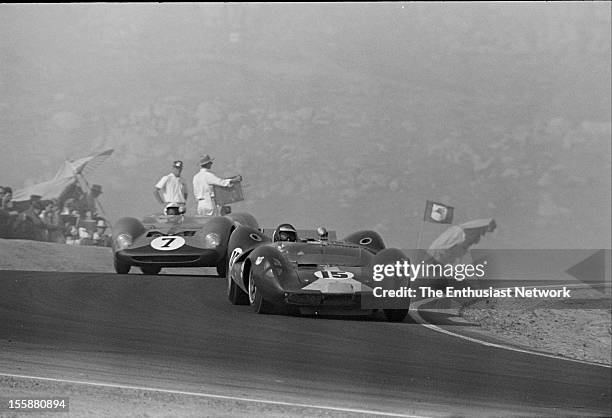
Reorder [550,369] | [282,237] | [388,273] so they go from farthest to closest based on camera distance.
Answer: [282,237] → [388,273] → [550,369]

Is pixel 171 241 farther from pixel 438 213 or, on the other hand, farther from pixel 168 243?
pixel 438 213

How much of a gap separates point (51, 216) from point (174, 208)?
1.06 metres

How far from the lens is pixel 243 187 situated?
352 inches

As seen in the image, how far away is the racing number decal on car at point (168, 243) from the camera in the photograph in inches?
380

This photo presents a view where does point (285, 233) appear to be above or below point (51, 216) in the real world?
below

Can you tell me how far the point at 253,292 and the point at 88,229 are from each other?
173 centimetres

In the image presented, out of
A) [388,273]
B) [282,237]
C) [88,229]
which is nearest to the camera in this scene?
[388,273]

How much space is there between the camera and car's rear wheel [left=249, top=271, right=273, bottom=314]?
851 centimetres

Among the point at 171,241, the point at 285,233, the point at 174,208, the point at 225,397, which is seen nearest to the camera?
the point at 225,397

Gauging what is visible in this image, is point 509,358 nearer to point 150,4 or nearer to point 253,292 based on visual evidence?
point 253,292

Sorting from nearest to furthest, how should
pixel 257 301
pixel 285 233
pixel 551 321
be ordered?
pixel 257 301
pixel 285 233
pixel 551 321

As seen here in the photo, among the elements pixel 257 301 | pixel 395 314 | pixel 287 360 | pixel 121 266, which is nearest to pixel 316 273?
pixel 257 301

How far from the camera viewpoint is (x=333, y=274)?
828 cm

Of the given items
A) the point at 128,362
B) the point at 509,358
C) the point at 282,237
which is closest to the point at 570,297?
the point at 509,358
